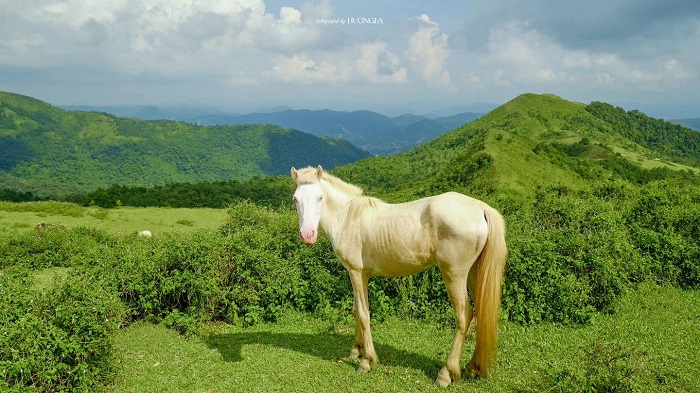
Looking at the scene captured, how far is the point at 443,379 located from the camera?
6.16 m

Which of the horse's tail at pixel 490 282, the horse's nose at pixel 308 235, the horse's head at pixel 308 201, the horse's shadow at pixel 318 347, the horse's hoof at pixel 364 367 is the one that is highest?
the horse's head at pixel 308 201

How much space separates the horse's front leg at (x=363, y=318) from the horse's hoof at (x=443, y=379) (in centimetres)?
99

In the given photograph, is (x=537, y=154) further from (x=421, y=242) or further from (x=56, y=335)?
(x=56, y=335)

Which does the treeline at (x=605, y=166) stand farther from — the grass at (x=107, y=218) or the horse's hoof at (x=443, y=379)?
the horse's hoof at (x=443, y=379)

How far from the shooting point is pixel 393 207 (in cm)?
633

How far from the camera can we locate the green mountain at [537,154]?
39375 millimetres

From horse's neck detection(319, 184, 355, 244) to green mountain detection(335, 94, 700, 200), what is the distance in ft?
54.7

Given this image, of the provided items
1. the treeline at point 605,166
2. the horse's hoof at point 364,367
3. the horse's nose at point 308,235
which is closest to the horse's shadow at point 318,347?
the horse's hoof at point 364,367

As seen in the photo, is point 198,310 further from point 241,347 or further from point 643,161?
point 643,161

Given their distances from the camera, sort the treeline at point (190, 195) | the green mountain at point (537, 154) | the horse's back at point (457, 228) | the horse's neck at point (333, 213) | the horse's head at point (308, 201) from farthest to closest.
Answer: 1. the treeline at point (190, 195)
2. the green mountain at point (537, 154)
3. the horse's neck at point (333, 213)
4. the horse's head at point (308, 201)
5. the horse's back at point (457, 228)

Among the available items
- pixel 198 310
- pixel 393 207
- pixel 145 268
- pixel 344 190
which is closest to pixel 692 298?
pixel 393 207

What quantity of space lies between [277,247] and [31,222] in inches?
912

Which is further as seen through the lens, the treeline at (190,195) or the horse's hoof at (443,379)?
the treeline at (190,195)

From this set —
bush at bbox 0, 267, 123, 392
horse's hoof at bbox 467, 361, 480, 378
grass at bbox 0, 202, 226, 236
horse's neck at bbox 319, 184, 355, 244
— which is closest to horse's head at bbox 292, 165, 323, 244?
horse's neck at bbox 319, 184, 355, 244
